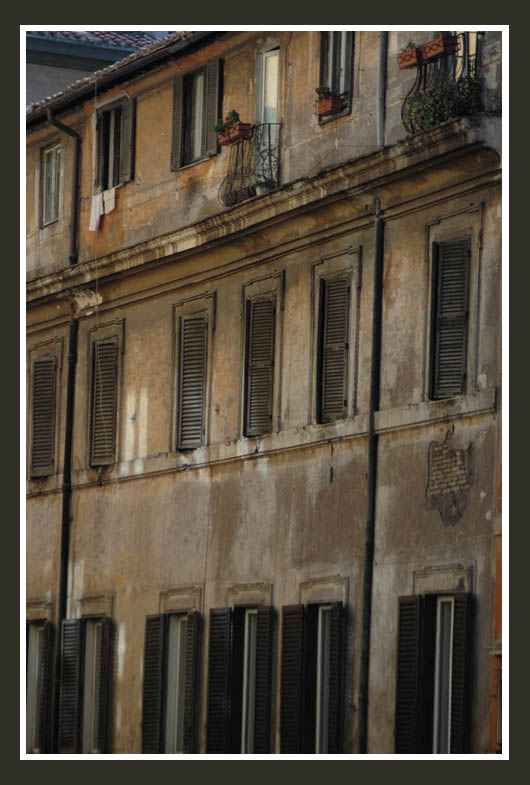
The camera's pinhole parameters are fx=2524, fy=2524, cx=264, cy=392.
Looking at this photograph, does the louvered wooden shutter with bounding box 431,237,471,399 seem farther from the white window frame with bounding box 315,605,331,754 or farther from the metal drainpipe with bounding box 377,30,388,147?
the white window frame with bounding box 315,605,331,754

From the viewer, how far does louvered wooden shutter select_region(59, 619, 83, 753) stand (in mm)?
Result: 32781

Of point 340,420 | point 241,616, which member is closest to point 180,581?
point 241,616

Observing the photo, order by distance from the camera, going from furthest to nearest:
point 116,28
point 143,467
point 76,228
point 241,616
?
point 76,228 → point 143,467 → point 241,616 → point 116,28

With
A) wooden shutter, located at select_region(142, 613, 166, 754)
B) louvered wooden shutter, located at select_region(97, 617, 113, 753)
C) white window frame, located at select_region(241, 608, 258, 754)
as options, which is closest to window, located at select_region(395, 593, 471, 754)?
white window frame, located at select_region(241, 608, 258, 754)

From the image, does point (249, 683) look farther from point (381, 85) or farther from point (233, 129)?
point (381, 85)

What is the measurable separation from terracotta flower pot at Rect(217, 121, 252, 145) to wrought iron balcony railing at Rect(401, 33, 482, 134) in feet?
11.5

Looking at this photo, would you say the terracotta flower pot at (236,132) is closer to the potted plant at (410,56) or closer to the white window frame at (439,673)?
the potted plant at (410,56)

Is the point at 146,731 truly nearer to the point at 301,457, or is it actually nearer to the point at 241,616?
the point at 241,616

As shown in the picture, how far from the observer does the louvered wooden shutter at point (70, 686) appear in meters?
32.8

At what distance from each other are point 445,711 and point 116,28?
25.8ft

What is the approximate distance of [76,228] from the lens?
3538cm

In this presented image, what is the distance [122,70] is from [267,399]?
5757 mm

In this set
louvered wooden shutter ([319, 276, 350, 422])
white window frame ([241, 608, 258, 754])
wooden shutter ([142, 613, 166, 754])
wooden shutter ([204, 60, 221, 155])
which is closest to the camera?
louvered wooden shutter ([319, 276, 350, 422])

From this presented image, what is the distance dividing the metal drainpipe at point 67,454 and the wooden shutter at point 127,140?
4.21 ft
